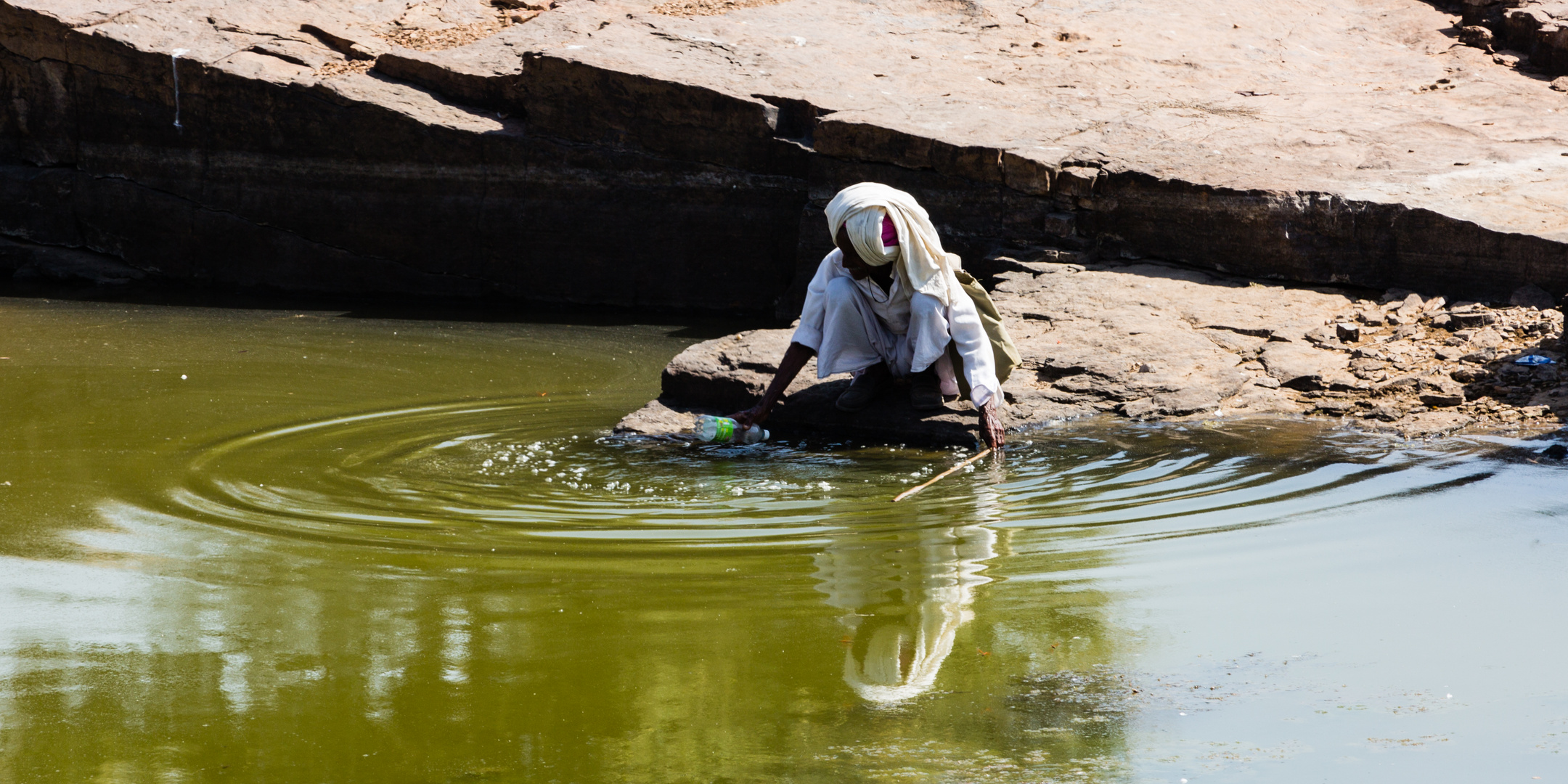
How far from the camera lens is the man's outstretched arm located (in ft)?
17.5

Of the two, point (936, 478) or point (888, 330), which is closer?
point (936, 478)

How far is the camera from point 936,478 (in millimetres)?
4621

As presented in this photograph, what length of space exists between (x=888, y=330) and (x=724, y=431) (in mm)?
796

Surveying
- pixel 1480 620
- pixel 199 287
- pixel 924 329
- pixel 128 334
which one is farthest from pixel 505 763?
pixel 199 287

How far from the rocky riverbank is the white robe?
0.22m

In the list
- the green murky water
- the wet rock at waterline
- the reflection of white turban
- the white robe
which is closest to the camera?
the green murky water

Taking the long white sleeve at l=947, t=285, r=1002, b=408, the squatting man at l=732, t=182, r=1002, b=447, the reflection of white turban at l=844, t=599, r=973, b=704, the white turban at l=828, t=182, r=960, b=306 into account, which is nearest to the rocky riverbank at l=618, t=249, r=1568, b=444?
the squatting man at l=732, t=182, r=1002, b=447

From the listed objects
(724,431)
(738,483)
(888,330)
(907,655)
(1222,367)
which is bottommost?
(907,655)

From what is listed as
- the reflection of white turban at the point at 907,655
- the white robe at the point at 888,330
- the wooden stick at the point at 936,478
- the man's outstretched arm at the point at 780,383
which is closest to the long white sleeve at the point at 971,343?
the white robe at the point at 888,330

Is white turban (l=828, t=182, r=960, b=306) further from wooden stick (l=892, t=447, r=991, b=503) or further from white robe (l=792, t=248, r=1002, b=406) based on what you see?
wooden stick (l=892, t=447, r=991, b=503)

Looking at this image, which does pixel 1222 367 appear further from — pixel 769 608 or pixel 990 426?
pixel 769 608

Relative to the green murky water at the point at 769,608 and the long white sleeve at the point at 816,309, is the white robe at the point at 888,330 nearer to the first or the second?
the long white sleeve at the point at 816,309

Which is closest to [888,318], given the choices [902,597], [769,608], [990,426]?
[990,426]

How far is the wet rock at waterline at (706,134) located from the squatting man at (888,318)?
7.77 ft
